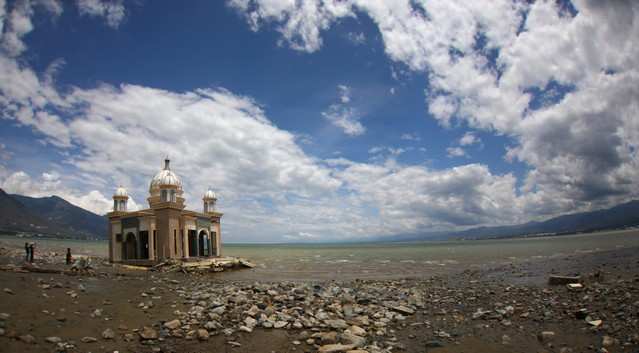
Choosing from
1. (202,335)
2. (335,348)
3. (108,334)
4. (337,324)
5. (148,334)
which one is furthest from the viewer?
(337,324)

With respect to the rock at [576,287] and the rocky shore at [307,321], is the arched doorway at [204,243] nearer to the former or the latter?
the rocky shore at [307,321]

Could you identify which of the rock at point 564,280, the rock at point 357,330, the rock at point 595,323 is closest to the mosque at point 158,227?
the rock at point 357,330

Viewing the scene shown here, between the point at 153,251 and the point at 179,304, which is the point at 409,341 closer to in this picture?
the point at 179,304

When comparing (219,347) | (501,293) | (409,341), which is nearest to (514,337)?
(409,341)

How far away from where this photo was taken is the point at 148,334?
32.9 feet

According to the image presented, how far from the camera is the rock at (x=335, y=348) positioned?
946 centimetres

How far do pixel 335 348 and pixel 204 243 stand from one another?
3996 cm

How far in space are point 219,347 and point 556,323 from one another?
10734mm

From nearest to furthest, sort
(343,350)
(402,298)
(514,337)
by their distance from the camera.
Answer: (343,350), (514,337), (402,298)

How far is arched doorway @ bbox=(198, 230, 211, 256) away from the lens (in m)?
45.3

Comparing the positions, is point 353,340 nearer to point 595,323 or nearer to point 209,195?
point 595,323

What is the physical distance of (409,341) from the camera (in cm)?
1064

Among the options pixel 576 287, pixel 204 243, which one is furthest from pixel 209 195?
pixel 576 287

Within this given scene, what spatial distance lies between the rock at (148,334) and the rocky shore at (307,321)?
0.03 meters
